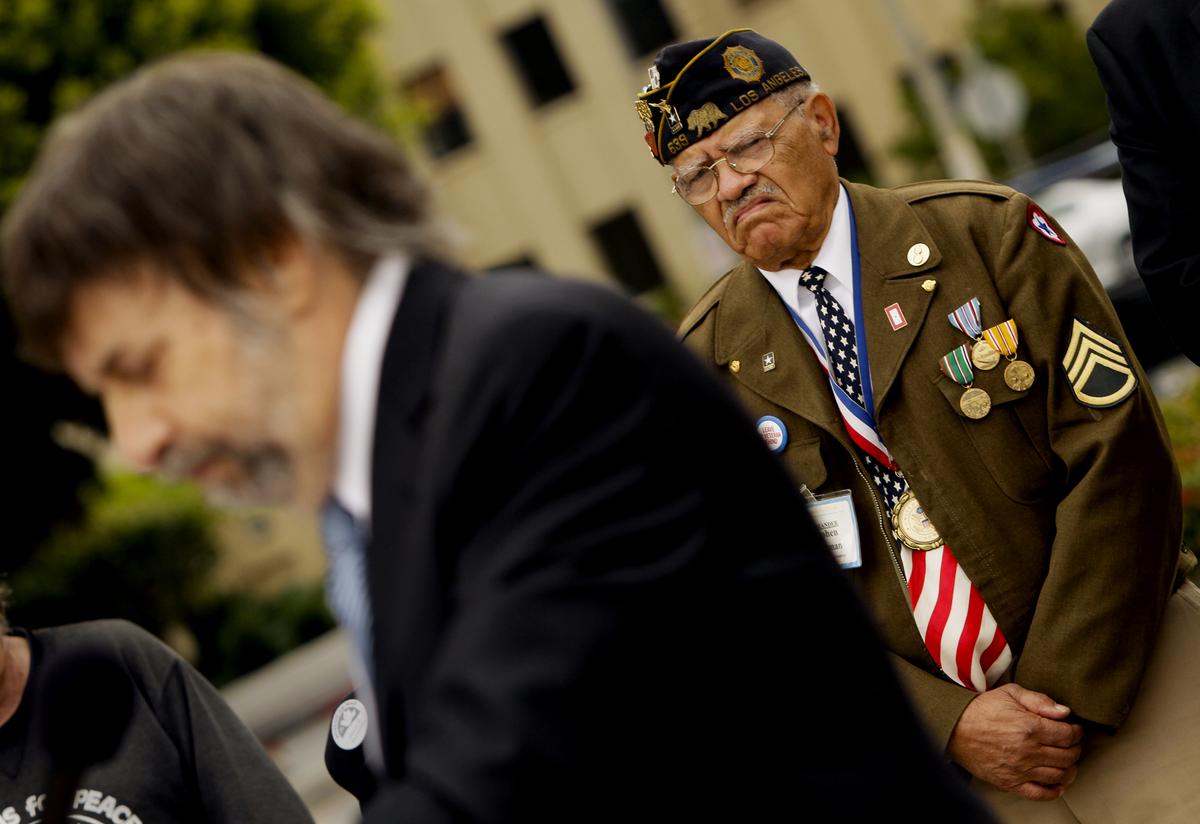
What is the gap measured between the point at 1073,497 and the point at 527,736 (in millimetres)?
1680

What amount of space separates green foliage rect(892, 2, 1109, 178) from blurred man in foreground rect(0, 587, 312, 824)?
22779 mm

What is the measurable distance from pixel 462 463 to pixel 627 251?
27921 mm

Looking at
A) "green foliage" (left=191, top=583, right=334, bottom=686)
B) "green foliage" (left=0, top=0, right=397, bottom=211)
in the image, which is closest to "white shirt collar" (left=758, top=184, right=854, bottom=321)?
"green foliage" (left=0, top=0, right=397, bottom=211)

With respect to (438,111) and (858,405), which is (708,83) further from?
(438,111)

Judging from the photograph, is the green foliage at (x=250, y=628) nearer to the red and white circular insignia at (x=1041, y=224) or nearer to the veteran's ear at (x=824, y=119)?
the veteran's ear at (x=824, y=119)

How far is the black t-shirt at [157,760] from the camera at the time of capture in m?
3.13

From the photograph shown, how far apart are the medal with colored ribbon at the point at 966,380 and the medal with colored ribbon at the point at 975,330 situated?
19mm

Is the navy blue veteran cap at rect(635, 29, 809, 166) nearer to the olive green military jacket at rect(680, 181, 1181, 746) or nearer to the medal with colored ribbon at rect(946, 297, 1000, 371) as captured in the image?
the olive green military jacket at rect(680, 181, 1181, 746)

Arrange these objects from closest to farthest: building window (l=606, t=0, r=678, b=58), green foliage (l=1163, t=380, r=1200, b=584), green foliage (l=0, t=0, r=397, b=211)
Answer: green foliage (l=1163, t=380, r=1200, b=584) → green foliage (l=0, t=0, r=397, b=211) → building window (l=606, t=0, r=678, b=58)

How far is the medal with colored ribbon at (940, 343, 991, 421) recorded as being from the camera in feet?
9.51

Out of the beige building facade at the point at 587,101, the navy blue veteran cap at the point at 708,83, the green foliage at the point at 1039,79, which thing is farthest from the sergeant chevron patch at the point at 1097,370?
the beige building facade at the point at 587,101

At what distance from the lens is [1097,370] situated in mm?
2848

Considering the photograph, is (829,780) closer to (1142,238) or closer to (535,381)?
(535,381)

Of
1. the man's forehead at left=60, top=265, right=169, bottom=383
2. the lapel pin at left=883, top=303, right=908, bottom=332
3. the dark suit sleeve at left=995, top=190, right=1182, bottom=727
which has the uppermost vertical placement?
the man's forehead at left=60, top=265, right=169, bottom=383
